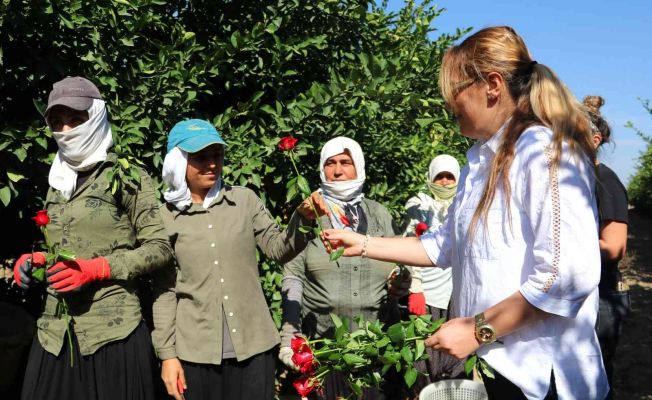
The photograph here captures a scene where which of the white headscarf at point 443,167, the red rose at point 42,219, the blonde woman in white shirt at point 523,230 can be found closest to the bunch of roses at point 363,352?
the blonde woman in white shirt at point 523,230

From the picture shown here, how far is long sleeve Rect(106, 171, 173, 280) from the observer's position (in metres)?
2.61

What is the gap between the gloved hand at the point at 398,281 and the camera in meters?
3.43

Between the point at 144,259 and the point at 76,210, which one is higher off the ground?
the point at 76,210

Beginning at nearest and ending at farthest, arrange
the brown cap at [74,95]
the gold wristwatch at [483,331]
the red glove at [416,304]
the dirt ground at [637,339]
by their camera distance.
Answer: the gold wristwatch at [483,331] → the brown cap at [74,95] → the red glove at [416,304] → the dirt ground at [637,339]

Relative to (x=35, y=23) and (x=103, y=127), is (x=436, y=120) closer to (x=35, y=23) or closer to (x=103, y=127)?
(x=103, y=127)

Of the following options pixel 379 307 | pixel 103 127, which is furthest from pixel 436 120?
pixel 103 127

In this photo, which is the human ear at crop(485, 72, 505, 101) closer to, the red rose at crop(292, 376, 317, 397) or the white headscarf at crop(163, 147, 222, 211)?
the red rose at crop(292, 376, 317, 397)

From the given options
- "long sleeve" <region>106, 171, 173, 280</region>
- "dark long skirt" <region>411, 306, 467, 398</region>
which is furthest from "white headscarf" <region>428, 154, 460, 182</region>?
"long sleeve" <region>106, 171, 173, 280</region>

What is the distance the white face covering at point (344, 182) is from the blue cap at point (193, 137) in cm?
87

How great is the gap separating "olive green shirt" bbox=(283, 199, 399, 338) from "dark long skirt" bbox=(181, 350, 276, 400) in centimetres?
56

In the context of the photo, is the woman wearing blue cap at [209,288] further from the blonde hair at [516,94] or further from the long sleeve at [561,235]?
the long sleeve at [561,235]

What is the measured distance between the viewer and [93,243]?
8.61ft

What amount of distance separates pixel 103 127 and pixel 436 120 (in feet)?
6.60

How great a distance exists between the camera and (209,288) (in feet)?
9.33
